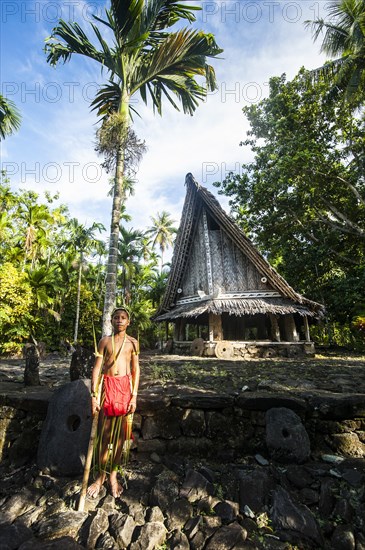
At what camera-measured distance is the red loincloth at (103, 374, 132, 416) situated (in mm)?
3016

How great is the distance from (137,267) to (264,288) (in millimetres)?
16286

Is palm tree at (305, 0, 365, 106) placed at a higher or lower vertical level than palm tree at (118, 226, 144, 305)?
higher

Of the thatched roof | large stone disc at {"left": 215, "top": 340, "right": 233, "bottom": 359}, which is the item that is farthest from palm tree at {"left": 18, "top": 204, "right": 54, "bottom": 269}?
large stone disc at {"left": 215, "top": 340, "right": 233, "bottom": 359}

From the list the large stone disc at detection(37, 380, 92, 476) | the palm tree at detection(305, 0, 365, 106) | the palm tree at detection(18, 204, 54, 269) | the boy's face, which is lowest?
the large stone disc at detection(37, 380, 92, 476)

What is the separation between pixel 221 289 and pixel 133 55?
845cm

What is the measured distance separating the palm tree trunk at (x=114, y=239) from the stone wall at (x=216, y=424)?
2.98 meters

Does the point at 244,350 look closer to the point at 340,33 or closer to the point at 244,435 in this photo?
the point at 244,435

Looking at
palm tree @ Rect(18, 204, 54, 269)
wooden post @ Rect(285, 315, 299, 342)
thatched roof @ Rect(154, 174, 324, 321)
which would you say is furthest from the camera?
palm tree @ Rect(18, 204, 54, 269)

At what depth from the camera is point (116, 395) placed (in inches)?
120

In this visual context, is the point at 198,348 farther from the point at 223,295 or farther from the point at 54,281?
the point at 54,281

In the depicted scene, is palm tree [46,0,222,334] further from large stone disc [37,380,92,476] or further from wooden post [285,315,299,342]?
wooden post [285,315,299,342]

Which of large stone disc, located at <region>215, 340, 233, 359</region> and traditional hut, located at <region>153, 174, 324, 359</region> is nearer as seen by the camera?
large stone disc, located at <region>215, 340, 233, 359</region>

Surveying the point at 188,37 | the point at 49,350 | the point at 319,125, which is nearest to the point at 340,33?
the point at 319,125

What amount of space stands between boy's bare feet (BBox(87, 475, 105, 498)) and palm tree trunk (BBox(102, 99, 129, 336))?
3799 mm
